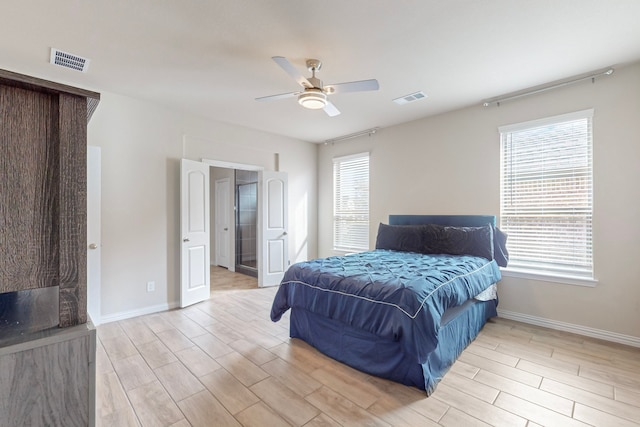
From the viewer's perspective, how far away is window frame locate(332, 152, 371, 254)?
525 cm

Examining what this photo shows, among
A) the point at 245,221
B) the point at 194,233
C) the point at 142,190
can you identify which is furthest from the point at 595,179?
the point at 245,221

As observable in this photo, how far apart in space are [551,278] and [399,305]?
2358mm

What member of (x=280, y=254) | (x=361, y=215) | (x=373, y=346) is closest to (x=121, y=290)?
(x=280, y=254)

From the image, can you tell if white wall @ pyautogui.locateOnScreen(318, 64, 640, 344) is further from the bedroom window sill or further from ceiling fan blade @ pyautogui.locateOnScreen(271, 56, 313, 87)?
ceiling fan blade @ pyautogui.locateOnScreen(271, 56, 313, 87)

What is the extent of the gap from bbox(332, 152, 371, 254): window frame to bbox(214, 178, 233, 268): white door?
2.48 metres

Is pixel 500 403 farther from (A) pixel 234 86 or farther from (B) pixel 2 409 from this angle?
(A) pixel 234 86

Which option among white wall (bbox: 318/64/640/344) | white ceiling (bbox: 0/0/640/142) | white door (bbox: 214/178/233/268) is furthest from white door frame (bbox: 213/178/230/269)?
white wall (bbox: 318/64/640/344)

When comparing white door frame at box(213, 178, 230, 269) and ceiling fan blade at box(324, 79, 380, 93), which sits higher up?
ceiling fan blade at box(324, 79, 380, 93)

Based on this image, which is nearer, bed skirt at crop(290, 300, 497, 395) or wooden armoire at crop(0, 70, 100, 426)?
wooden armoire at crop(0, 70, 100, 426)

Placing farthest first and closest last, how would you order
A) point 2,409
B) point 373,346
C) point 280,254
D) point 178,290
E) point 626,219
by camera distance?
1. point 280,254
2. point 178,290
3. point 626,219
4. point 373,346
5. point 2,409

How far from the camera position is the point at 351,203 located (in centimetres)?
550

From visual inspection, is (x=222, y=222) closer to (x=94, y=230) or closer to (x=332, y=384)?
(x=94, y=230)

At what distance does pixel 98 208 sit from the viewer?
133 inches

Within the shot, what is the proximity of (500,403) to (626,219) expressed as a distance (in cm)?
234
